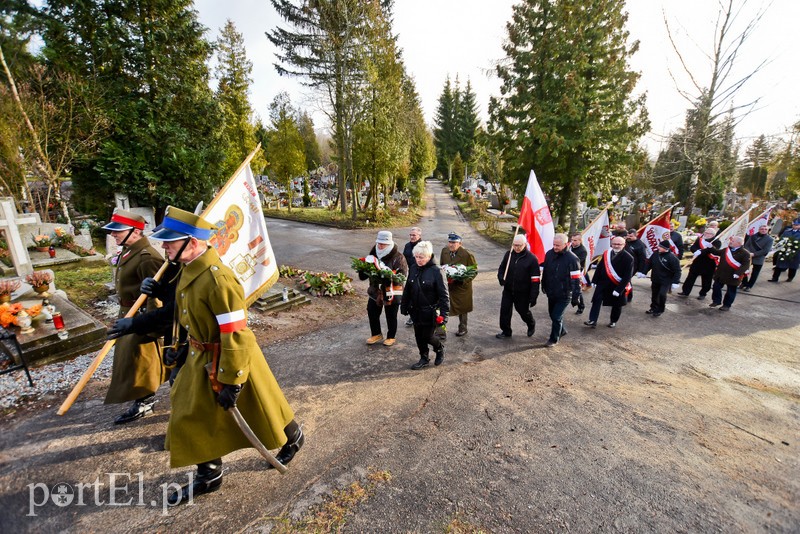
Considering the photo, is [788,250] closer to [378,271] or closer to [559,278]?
[559,278]

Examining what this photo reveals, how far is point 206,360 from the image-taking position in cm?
289

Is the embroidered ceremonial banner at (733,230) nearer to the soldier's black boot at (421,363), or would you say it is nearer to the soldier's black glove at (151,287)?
the soldier's black boot at (421,363)

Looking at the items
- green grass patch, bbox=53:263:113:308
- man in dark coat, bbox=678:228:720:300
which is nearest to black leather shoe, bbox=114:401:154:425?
green grass patch, bbox=53:263:113:308

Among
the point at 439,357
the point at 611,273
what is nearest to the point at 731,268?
the point at 611,273

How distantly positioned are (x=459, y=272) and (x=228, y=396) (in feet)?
15.0

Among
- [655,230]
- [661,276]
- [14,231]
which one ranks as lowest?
[661,276]

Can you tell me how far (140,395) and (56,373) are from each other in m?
2.19

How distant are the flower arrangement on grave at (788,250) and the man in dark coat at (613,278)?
837 centimetres

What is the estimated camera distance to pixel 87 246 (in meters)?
11.0

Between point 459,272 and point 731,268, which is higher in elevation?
point 459,272

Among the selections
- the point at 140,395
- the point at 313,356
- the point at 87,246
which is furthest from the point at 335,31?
the point at 140,395

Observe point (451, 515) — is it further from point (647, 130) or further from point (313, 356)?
point (647, 130)

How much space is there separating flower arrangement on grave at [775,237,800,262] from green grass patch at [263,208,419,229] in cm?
1711

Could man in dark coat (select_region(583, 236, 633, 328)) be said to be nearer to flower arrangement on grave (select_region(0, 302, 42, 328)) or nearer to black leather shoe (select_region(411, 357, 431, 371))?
black leather shoe (select_region(411, 357, 431, 371))
